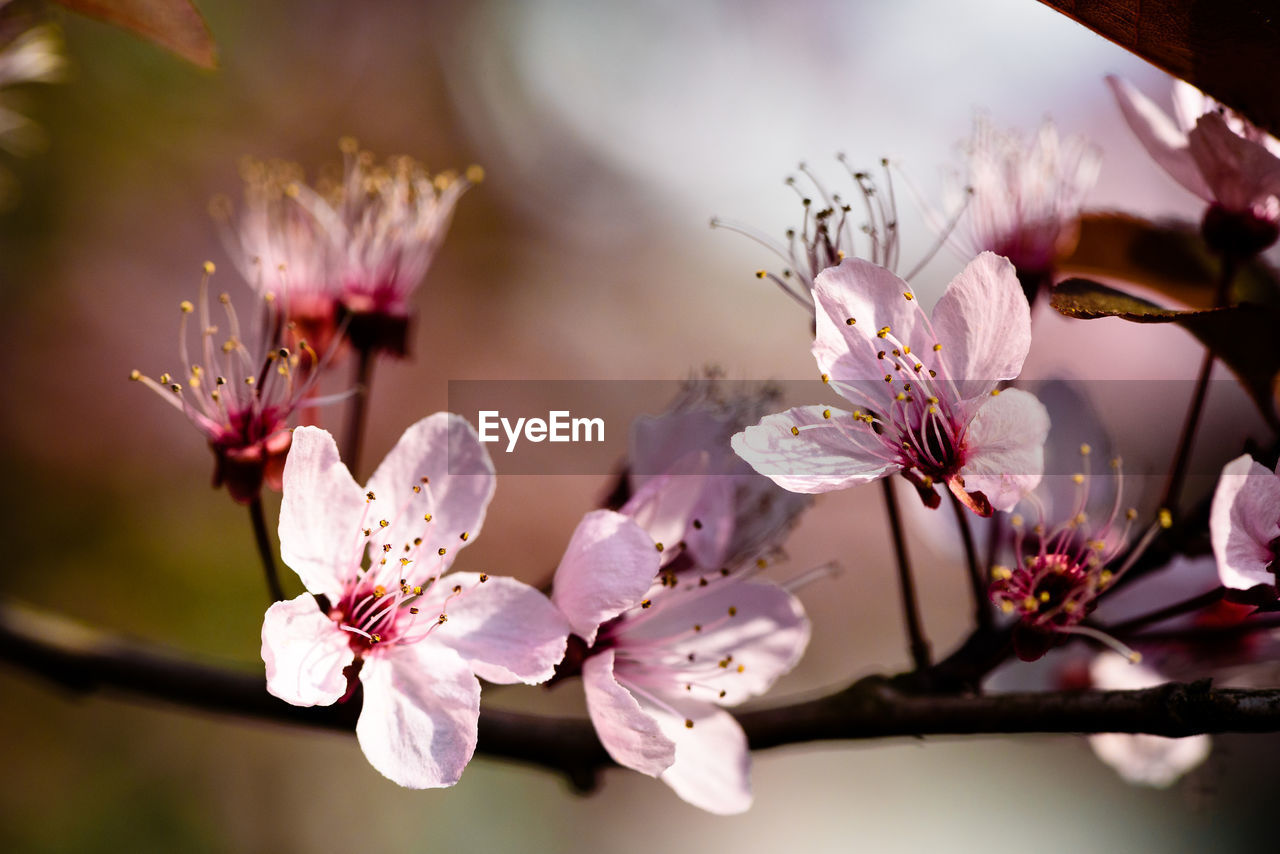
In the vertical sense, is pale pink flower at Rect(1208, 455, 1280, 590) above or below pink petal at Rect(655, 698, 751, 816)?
above

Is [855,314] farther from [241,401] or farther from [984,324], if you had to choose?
[241,401]

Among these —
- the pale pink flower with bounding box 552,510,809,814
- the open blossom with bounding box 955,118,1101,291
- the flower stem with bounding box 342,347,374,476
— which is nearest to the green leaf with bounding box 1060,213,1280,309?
the open blossom with bounding box 955,118,1101,291

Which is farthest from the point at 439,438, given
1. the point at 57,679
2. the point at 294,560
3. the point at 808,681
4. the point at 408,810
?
the point at 808,681

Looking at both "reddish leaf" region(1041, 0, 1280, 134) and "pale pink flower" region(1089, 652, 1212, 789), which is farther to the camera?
"pale pink flower" region(1089, 652, 1212, 789)

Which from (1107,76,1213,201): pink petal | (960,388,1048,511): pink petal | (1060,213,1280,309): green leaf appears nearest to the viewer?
(960,388,1048,511): pink petal

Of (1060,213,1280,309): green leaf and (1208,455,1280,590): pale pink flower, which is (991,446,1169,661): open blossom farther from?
(1060,213,1280,309): green leaf

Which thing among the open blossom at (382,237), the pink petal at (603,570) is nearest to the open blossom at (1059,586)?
the pink petal at (603,570)

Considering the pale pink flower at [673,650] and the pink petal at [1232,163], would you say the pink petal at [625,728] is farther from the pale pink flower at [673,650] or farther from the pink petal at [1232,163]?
the pink petal at [1232,163]
